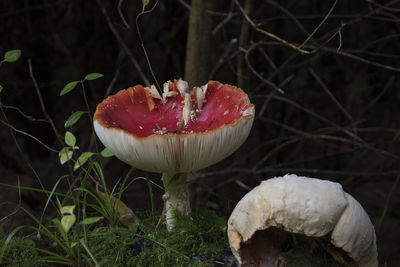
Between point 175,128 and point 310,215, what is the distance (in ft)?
2.72

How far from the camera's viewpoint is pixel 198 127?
1.90m

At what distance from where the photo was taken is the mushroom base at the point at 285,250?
1.54 metres

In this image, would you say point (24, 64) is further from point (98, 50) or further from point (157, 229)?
point (157, 229)

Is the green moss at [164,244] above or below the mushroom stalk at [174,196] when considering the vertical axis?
below

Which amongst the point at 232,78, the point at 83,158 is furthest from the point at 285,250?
the point at 232,78

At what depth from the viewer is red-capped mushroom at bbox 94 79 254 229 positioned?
5.08 ft

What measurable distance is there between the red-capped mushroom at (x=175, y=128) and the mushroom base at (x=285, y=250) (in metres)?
0.36

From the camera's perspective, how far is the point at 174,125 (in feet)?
6.47

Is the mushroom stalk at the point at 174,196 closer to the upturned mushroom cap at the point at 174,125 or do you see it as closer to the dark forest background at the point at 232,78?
the upturned mushroom cap at the point at 174,125

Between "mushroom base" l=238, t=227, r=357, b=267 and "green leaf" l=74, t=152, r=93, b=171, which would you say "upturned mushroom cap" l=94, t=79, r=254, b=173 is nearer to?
"green leaf" l=74, t=152, r=93, b=171

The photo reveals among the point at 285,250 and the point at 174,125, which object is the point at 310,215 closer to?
the point at 285,250

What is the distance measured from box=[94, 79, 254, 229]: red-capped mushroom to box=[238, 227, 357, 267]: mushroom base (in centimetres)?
36

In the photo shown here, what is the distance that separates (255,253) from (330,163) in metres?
4.31

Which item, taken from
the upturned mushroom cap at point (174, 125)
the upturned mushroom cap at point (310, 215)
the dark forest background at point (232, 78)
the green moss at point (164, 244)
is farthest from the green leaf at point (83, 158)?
the dark forest background at point (232, 78)
